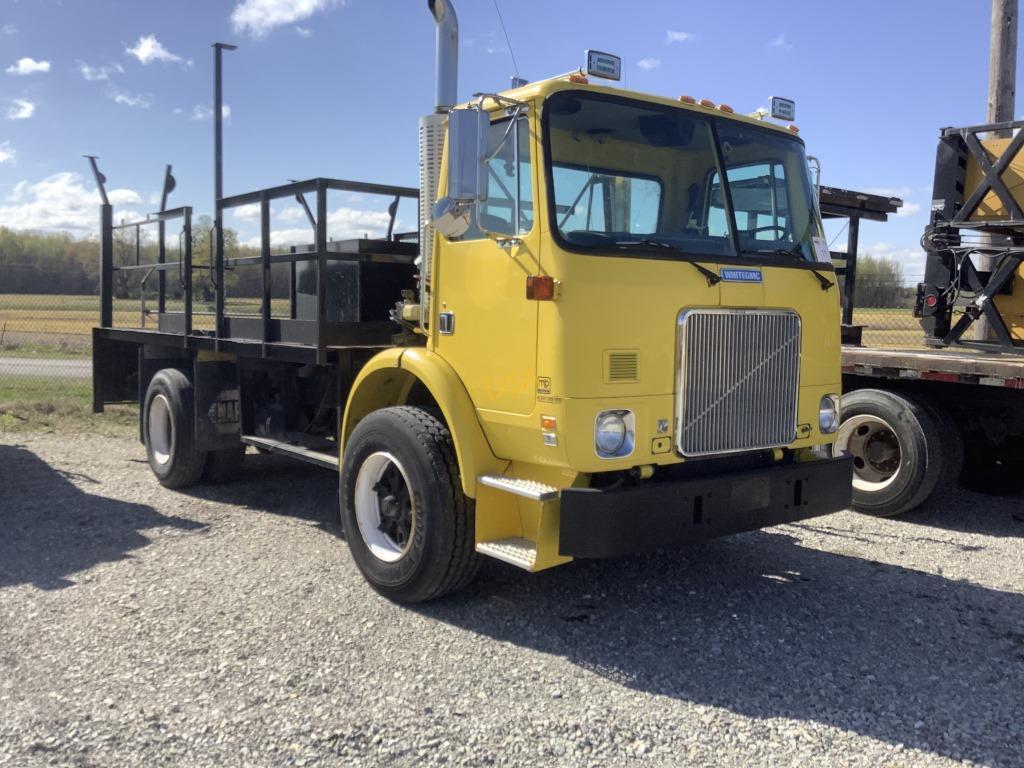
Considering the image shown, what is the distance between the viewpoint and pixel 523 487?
4168 millimetres

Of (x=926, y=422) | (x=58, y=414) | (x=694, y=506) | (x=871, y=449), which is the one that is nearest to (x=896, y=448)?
(x=871, y=449)

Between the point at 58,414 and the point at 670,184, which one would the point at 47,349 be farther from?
the point at 670,184

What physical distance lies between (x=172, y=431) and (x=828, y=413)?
17.8 feet

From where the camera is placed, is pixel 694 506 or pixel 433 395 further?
pixel 433 395

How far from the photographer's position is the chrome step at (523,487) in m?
4.06

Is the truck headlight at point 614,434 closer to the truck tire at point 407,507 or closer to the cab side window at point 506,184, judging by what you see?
the truck tire at point 407,507

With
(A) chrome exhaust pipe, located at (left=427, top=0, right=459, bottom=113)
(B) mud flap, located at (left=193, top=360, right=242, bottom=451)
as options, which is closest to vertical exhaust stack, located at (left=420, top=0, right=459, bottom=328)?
(A) chrome exhaust pipe, located at (left=427, top=0, right=459, bottom=113)

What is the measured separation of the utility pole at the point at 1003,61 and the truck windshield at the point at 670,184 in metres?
5.59

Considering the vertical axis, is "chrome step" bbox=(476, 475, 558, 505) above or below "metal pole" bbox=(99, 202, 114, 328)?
below

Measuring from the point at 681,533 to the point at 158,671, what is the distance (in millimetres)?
2481

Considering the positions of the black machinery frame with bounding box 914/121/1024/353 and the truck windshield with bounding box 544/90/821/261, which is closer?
the truck windshield with bounding box 544/90/821/261

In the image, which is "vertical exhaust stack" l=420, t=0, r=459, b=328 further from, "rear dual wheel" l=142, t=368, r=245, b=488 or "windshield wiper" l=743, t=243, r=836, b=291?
"rear dual wheel" l=142, t=368, r=245, b=488

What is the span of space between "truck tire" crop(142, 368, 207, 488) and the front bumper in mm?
4578

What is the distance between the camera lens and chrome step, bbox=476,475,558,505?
4062 mm
